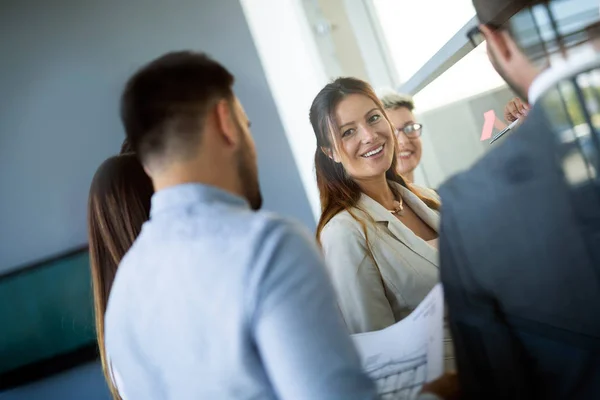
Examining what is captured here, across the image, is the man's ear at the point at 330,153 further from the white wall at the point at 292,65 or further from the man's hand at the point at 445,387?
the man's hand at the point at 445,387

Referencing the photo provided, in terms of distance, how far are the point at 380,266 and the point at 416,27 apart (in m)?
0.34

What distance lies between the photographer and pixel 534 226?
481mm

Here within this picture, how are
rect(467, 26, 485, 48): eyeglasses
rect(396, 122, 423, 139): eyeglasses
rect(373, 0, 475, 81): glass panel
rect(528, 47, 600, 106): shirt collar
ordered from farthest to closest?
rect(396, 122, 423, 139): eyeglasses, rect(373, 0, 475, 81): glass panel, rect(467, 26, 485, 48): eyeglasses, rect(528, 47, 600, 106): shirt collar

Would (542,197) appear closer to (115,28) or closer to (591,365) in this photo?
(591,365)

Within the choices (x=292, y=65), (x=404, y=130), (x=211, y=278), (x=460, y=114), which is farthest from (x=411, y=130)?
(x=211, y=278)

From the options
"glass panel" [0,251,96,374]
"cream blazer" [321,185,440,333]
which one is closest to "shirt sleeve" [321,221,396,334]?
"cream blazer" [321,185,440,333]

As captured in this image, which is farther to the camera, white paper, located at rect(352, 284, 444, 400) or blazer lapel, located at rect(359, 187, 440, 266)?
blazer lapel, located at rect(359, 187, 440, 266)

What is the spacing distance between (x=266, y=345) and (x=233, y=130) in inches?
8.6

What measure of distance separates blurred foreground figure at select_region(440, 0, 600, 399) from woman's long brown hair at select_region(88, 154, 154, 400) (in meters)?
0.39

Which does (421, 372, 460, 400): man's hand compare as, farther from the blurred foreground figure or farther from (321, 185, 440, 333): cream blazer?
(321, 185, 440, 333): cream blazer

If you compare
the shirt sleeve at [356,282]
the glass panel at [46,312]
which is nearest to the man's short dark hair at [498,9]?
the shirt sleeve at [356,282]

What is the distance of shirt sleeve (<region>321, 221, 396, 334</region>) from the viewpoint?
70cm

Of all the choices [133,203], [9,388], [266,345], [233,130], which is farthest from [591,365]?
[9,388]

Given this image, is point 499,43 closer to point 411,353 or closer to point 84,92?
point 411,353
